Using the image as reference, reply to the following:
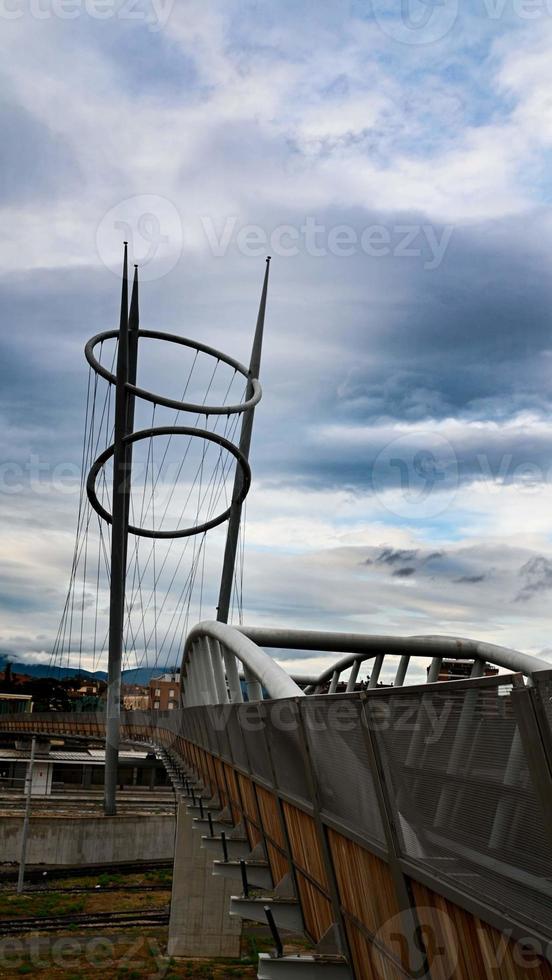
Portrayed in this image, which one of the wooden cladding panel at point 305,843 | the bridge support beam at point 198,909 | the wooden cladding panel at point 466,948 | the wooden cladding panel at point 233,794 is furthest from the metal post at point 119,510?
the wooden cladding panel at point 466,948

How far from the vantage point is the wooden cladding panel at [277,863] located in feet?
32.1

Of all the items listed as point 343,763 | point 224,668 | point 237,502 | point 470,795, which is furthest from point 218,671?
point 237,502

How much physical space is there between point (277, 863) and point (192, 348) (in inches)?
1635

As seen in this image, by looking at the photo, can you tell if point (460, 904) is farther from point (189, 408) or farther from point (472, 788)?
point (189, 408)

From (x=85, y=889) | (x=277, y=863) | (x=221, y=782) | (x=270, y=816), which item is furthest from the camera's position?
(x=85, y=889)

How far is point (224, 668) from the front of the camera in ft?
68.2

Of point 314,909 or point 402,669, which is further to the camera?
point 402,669

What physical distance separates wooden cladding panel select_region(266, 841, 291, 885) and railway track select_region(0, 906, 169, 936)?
70.1ft

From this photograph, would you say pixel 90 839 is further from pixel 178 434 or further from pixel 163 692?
pixel 163 692

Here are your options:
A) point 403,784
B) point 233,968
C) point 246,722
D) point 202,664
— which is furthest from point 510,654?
point 403,784

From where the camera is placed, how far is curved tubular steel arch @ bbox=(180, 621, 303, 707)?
12344 millimetres

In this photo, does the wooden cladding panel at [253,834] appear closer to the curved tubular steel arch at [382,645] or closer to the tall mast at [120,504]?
the curved tubular steel arch at [382,645]


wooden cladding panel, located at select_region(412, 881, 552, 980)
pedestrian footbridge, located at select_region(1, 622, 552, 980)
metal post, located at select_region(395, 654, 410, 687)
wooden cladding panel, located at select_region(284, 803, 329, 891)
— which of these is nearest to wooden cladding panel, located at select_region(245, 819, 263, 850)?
pedestrian footbridge, located at select_region(1, 622, 552, 980)

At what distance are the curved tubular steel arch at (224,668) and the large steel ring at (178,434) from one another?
10387mm
